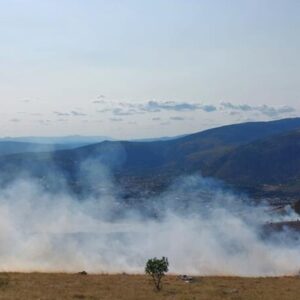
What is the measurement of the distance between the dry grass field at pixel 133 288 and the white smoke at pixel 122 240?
21132 millimetres

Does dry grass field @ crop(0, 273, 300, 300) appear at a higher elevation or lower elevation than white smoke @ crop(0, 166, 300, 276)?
higher

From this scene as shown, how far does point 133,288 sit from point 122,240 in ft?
222

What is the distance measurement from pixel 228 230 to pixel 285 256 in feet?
90.6

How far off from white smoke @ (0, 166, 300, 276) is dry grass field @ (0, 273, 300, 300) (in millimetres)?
21132

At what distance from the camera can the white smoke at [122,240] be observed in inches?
3209

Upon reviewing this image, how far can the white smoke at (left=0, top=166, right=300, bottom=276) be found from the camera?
81500 mm

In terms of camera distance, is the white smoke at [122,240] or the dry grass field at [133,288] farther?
the white smoke at [122,240]

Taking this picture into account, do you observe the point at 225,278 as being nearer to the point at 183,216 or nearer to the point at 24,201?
the point at 24,201

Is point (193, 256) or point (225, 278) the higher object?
point (225, 278)

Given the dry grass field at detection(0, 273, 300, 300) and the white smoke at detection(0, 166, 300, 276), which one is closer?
the dry grass field at detection(0, 273, 300, 300)

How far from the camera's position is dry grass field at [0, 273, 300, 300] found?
41406 mm

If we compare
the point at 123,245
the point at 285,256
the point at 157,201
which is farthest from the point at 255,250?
the point at 157,201

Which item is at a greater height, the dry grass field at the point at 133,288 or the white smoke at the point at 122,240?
the dry grass field at the point at 133,288

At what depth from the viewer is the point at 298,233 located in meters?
112
